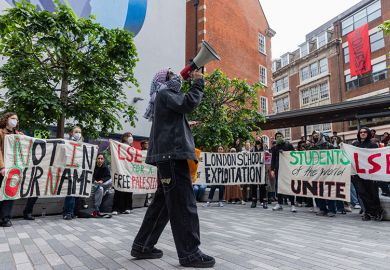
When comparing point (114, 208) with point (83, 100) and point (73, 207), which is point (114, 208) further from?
point (83, 100)

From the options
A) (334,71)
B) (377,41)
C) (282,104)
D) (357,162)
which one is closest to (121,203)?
(357,162)

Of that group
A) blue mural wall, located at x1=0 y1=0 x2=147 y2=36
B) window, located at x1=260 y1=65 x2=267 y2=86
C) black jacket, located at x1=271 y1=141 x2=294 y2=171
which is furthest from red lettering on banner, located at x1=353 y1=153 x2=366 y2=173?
window, located at x1=260 y1=65 x2=267 y2=86

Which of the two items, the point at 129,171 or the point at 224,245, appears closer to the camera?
the point at 224,245

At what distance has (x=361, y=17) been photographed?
33844 mm

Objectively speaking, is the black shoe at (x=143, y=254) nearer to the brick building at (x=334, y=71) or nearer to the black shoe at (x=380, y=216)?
the black shoe at (x=380, y=216)

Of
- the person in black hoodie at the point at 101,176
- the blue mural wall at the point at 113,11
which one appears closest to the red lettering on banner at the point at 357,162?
the person in black hoodie at the point at 101,176

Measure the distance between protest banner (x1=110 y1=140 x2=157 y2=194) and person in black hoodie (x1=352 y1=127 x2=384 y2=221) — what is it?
17.2 feet

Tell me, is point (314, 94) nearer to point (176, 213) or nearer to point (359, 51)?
point (359, 51)

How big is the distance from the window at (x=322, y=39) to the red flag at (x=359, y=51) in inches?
223

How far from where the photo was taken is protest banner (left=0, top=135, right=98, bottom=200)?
5781 mm

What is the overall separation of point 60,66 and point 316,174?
7424 millimetres

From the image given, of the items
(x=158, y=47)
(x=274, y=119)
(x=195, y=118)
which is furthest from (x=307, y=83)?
(x=195, y=118)

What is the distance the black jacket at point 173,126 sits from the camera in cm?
301

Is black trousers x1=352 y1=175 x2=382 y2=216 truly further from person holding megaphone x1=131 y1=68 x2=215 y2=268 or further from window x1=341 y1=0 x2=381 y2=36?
window x1=341 y1=0 x2=381 y2=36
